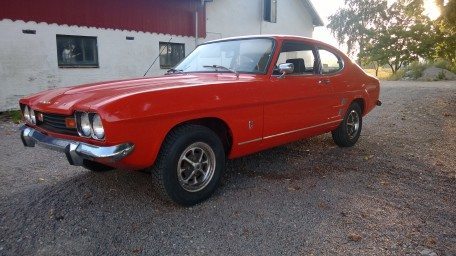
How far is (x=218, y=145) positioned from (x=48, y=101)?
5.40 ft

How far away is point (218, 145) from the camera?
3525 mm

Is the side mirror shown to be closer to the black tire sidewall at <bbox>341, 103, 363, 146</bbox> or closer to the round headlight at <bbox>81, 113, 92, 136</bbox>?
the black tire sidewall at <bbox>341, 103, 363, 146</bbox>

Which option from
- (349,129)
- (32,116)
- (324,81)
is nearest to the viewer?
(32,116)

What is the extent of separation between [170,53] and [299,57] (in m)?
9.38

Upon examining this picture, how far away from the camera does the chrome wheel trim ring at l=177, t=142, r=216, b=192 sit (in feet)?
10.9

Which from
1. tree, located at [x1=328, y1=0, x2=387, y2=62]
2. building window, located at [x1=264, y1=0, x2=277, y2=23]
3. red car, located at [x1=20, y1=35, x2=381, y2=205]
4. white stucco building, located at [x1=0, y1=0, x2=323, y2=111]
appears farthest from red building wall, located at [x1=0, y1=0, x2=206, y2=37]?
tree, located at [x1=328, y1=0, x2=387, y2=62]

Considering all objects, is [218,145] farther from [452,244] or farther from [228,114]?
[452,244]

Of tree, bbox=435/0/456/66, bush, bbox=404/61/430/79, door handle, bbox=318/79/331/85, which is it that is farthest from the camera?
bush, bbox=404/61/430/79

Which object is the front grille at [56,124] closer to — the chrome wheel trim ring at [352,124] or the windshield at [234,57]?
the windshield at [234,57]

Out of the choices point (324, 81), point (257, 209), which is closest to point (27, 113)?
point (257, 209)

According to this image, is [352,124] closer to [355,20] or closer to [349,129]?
[349,129]

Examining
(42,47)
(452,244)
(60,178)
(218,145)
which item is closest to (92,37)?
(42,47)

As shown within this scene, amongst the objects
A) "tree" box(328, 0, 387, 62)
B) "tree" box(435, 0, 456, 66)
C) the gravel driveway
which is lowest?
the gravel driveway

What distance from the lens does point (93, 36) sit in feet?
35.6
